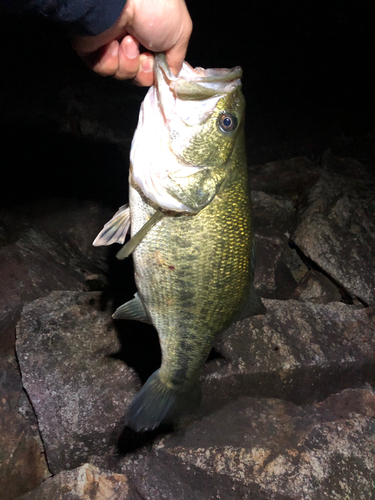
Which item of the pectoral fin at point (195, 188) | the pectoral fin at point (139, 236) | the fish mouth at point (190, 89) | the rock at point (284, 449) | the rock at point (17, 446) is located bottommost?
the rock at point (17, 446)

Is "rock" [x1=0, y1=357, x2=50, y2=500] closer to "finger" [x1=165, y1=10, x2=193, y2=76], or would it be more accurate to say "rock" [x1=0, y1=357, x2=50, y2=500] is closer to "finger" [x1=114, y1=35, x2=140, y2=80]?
"finger" [x1=114, y1=35, x2=140, y2=80]

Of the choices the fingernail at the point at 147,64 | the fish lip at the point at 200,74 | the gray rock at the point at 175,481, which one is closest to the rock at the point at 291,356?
the gray rock at the point at 175,481

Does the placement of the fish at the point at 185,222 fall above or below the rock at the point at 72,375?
above

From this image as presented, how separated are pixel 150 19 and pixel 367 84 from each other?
19.5 ft

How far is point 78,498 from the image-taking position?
5.63 ft

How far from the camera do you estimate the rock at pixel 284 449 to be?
198cm

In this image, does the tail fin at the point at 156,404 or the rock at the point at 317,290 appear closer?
the tail fin at the point at 156,404

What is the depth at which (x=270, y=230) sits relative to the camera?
13.5 feet

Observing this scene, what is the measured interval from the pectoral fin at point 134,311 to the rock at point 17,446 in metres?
1.25

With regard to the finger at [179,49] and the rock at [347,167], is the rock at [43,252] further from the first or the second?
the rock at [347,167]

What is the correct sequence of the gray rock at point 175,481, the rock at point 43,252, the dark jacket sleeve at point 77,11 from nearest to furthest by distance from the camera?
the dark jacket sleeve at point 77,11
the gray rock at point 175,481
the rock at point 43,252

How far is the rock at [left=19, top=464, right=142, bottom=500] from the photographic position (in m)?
1.72

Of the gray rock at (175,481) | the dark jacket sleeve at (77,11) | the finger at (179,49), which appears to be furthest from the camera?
the gray rock at (175,481)

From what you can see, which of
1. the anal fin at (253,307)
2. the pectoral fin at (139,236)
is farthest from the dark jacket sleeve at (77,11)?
the anal fin at (253,307)
